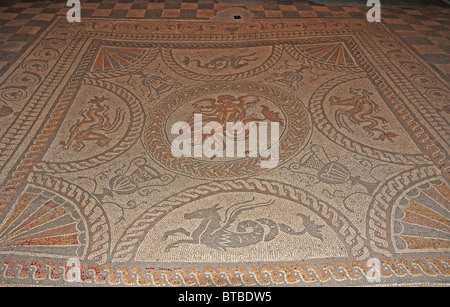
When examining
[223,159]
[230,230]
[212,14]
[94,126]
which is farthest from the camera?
[212,14]

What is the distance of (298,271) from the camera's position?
4.69ft

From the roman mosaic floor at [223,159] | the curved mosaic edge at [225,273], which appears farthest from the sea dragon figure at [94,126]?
the curved mosaic edge at [225,273]

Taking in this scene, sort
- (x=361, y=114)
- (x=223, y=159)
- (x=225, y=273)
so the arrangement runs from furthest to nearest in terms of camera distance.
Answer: (x=361, y=114) → (x=223, y=159) → (x=225, y=273)

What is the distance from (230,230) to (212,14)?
2.79 m

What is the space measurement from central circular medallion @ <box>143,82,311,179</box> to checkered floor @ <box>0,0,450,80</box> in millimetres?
1443

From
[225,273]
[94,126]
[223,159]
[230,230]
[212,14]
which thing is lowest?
[225,273]

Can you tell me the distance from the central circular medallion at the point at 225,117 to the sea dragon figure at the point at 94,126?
20 centimetres

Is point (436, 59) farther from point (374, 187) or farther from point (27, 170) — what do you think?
point (27, 170)

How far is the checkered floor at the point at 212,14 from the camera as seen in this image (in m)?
3.17

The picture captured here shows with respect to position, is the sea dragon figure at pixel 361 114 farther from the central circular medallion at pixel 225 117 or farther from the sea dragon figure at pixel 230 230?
the sea dragon figure at pixel 230 230

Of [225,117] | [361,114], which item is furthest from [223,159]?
[361,114]

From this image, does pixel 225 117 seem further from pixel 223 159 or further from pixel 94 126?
pixel 94 126

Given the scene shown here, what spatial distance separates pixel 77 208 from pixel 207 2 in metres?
3.11

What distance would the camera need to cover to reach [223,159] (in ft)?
6.47
